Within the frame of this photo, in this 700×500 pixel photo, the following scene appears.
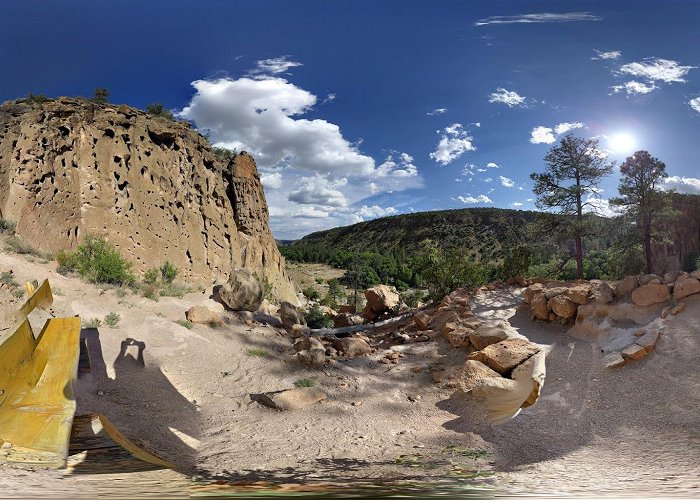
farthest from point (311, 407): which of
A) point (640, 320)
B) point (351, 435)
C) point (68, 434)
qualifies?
point (640, 320)

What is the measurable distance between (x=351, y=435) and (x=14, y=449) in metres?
4.54

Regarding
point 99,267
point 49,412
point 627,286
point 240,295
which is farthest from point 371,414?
point 99,267

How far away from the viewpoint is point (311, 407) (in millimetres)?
7914

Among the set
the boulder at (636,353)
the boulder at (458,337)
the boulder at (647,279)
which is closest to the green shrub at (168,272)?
the boulder at (458,337)

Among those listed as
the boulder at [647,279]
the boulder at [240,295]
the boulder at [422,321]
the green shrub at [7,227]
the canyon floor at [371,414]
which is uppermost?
the green shrub at [7,227]

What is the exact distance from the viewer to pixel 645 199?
17.4 metres

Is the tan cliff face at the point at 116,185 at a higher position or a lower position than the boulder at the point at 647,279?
higher

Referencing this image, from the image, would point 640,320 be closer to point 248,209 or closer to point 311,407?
point 311,407

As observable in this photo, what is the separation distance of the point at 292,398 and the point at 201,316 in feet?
17.8

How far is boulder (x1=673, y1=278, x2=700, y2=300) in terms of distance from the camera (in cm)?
912

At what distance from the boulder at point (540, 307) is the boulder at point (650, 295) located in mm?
2165

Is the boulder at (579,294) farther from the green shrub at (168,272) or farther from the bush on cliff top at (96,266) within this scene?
the green shrub at (168,272)

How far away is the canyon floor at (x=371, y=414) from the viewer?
185 inches

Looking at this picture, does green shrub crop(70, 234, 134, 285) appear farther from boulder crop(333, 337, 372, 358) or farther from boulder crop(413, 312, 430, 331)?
boulder crop(413, 312, 430, 331)
